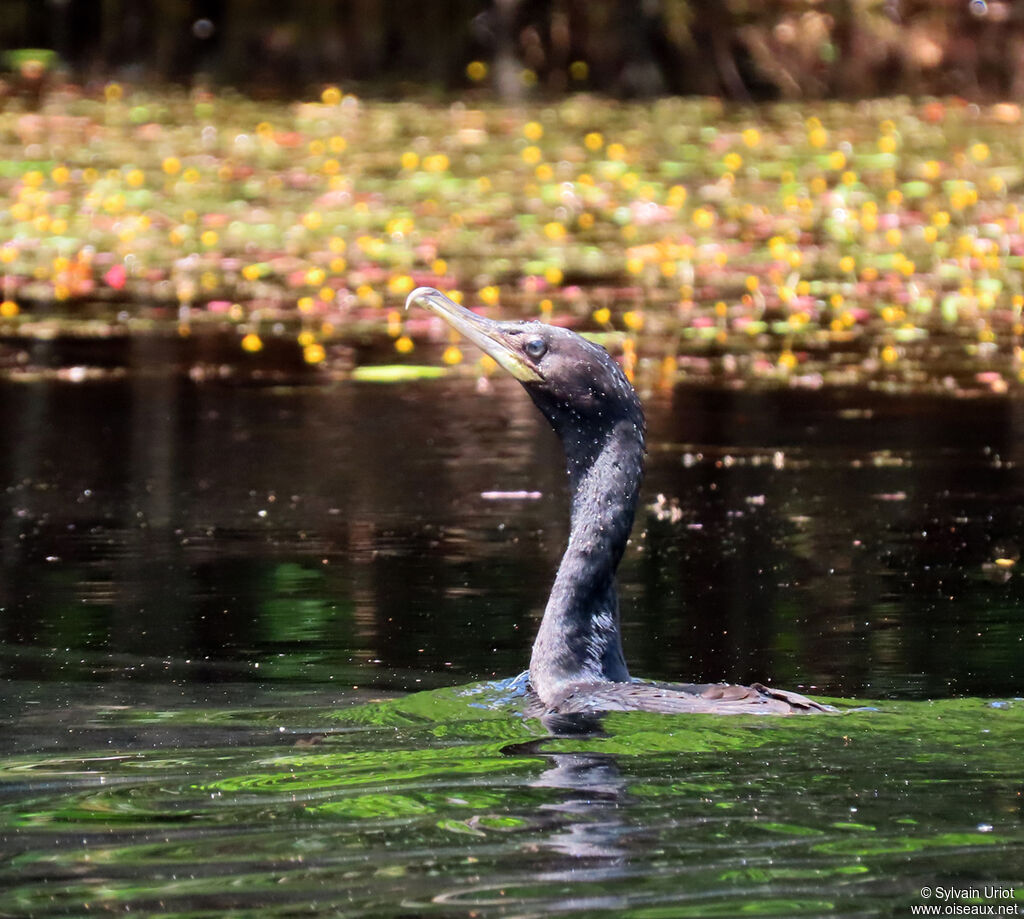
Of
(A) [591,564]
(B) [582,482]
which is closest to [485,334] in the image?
(B) [582,482]

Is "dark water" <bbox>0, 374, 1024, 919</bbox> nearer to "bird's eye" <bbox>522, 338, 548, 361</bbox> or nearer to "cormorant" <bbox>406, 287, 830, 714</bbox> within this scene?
"cormorant" <bbox>406, 287, 830, 714</bbox>

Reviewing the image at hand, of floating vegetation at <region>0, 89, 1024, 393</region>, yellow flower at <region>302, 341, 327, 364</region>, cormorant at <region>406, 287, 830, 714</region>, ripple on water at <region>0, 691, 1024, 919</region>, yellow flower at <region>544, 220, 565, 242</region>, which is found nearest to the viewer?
ripple on water at <region>0, 691, 1024, 919</region>

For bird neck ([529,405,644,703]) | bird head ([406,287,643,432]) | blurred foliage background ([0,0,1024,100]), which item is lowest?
bird neck ([529,405,644,703])

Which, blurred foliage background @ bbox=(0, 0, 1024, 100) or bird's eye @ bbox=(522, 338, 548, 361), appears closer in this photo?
bird's eye @ bbox=(522, 338, 548, 361)

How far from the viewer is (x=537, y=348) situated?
6.98m

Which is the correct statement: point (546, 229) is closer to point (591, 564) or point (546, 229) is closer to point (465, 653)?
point (465, 653)

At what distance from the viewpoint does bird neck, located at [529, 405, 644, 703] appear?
6613 mm

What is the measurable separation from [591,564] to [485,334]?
816mm

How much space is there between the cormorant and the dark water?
28 centimetres

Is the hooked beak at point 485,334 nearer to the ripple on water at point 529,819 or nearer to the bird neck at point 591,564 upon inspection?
the bird neck at point 591,564

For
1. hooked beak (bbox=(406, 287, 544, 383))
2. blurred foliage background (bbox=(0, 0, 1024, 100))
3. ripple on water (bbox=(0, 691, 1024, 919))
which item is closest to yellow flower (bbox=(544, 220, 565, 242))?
blurred foliage background (bbox=(0, 0, 1024, 100))

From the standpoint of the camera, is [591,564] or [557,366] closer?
[591,564]

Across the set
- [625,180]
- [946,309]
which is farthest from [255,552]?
[625,180]

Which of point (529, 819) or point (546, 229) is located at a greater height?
point (546, 229)
